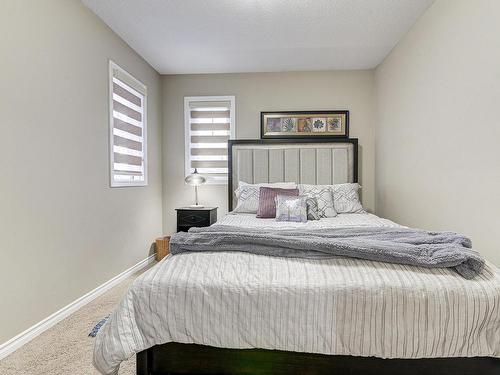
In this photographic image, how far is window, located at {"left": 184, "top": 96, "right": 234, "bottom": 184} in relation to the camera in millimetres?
4684

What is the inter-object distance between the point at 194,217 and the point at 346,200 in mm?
1847

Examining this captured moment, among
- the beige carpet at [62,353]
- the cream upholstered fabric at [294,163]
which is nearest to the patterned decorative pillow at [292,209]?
the cream upholstered fabric at [294,163]

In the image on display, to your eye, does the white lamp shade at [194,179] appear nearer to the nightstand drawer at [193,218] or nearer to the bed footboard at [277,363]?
the nightstand drawer at [193,218]

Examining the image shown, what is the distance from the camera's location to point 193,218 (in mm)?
4227

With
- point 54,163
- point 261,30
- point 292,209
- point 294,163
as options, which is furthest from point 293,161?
point 54,163

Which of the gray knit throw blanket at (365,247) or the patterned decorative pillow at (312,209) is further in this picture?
the patterned decorative pillow at (312,209)

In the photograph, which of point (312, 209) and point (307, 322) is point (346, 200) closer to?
point (312, 209)

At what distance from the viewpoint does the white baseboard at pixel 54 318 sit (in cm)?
203

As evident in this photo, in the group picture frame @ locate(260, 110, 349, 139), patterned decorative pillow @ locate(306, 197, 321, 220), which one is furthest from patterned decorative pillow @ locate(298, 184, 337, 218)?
picture frame @ locate(260, 110, 349, 139)

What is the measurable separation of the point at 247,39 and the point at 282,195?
1.66 metres

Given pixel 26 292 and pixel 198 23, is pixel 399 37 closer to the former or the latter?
pixel 198 23

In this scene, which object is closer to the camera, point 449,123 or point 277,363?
point 277,363

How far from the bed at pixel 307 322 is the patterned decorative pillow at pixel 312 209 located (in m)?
1.76

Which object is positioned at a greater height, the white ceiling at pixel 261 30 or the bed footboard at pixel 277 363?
the white ceiling at pixel 261 30
